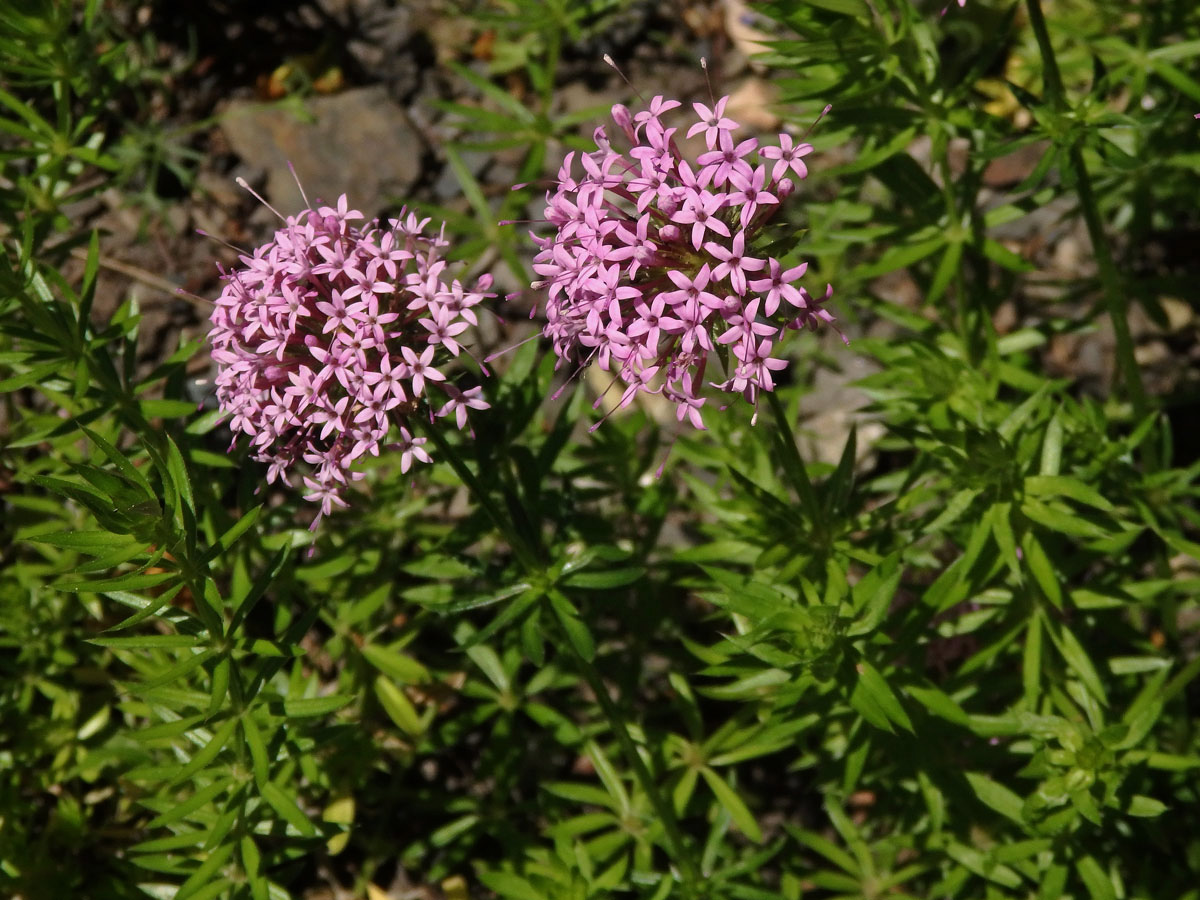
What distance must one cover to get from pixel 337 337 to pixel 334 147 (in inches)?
161

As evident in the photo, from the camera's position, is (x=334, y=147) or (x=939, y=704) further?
A: (x=334, y=147)

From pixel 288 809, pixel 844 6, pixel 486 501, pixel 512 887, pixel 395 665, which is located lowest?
pixel 512 887

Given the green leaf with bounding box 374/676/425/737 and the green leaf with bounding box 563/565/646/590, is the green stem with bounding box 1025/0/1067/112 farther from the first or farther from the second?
the green leaf with bounding box 374/676/425/737

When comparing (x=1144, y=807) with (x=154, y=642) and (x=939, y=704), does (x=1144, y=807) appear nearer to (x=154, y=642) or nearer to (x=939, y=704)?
(x=939, y=704)

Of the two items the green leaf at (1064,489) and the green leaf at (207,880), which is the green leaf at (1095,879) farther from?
the green leaf at (207,880)

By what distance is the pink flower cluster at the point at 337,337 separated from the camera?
3.66m

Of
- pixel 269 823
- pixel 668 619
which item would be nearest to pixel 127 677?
pixel 269 823

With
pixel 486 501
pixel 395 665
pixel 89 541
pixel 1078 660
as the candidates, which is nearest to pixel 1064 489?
pixel 1078 660

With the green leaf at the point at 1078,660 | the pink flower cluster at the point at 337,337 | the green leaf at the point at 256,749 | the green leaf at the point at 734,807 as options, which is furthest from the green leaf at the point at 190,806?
the green leaf at the point at 1078,660

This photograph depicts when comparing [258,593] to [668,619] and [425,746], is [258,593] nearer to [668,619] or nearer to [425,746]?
[425,746]

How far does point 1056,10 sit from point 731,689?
219 inches

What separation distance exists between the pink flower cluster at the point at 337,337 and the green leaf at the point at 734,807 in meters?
2.22

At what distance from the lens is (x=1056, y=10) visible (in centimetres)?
739

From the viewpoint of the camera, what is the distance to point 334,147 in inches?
287
